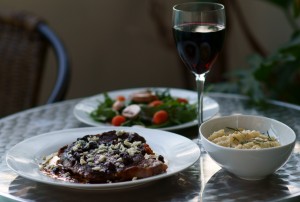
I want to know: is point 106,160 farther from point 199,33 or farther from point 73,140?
point 199,33

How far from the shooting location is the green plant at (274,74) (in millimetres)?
2260

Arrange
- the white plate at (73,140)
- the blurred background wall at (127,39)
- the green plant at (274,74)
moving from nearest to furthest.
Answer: the white plate at (73,140)
the green plant at (274,74)
the blurred background wall at (127,39)

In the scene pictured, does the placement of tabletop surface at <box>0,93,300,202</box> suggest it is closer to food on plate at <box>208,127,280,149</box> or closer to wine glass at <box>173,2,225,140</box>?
food on plate at <box>208,127,280,149</box>

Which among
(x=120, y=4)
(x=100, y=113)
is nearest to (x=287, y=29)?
(x=120, y=4)

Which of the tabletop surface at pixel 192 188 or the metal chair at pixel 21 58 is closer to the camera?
the tabletop surface at pixel 192 188

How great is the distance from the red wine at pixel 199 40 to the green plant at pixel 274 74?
491mm

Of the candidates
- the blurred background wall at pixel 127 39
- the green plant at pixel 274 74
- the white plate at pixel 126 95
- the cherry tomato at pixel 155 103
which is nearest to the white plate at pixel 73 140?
the white plate at pixel 126 95

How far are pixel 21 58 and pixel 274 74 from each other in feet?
3.63

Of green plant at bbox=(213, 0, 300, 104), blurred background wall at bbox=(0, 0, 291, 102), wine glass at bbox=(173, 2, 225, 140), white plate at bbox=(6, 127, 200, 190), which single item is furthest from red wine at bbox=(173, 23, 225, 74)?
blurred background wall at bbox=(0, 0, 291, 102)

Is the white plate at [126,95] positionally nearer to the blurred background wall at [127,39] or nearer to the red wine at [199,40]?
the red wine at [199,40]

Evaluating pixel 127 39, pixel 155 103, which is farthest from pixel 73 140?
pixel 127 39

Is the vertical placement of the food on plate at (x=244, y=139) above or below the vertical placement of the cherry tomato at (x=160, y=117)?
above

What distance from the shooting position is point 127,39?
13.0ft

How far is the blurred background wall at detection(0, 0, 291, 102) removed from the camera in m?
3.69
